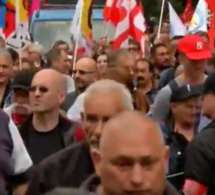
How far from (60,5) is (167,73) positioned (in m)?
15.8

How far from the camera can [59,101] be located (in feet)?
28.0

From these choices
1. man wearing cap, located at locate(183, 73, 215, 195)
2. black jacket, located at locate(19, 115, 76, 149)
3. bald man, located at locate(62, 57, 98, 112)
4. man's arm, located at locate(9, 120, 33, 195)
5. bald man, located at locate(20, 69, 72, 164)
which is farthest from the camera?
bald man, located at locate(62, 57, 98, 112)

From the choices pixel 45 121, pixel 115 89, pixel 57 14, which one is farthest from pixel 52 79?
pixel 57 14

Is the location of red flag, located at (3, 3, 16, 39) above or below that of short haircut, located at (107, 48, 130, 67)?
below

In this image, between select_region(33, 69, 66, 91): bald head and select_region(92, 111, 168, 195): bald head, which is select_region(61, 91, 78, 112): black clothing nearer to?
select_region(33, 69, 66, 91): bald head

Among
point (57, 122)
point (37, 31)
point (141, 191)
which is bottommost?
point (37, 31)

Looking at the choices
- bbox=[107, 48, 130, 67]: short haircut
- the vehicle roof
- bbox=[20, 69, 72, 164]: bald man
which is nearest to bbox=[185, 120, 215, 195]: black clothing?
bbox=[20, 69, 72, 164]: bald man

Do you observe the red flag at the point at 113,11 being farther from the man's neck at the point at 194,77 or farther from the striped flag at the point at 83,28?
the man's neck at the point at 194,77

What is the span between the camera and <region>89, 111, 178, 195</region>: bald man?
4.05 metres

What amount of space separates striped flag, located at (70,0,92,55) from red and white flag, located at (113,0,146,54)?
3.18 feet

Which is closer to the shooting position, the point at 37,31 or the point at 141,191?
the point at 141,191

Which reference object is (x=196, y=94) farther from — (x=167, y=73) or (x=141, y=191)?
(x=167, y=73)

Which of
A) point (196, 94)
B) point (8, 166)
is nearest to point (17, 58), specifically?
point (196, 94)

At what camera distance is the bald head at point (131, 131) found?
4160mm
